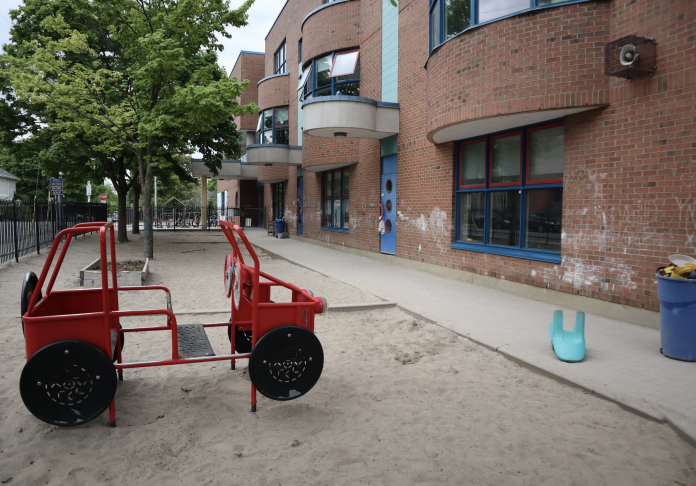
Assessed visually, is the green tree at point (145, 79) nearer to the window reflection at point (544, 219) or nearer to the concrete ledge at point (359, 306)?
the concrete ledge at point (359, 306)

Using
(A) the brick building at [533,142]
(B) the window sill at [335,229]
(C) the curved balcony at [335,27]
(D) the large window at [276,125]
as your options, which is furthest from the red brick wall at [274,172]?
(A) the brick building at [533,142]

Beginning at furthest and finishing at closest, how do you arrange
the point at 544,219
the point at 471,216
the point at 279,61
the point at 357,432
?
the point at 279,61 < the point at 471,216 < the point at 544,219 < the point at 357,432

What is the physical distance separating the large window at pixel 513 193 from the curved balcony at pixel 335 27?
25.3 feet

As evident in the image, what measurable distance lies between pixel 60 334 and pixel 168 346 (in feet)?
7.76

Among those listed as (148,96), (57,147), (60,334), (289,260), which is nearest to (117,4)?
(148,96)

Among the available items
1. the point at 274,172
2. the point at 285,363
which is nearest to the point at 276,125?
the point at 274,172

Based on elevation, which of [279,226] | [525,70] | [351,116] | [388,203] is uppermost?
[351,116]

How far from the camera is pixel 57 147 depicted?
16281 mm

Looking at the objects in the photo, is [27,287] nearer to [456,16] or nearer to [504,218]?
[504,218]

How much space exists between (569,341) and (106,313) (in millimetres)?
4634

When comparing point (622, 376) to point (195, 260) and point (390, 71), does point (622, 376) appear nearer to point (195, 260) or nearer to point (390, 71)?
point (390, 71)

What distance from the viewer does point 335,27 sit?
1633 cm

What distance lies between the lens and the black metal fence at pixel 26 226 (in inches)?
468

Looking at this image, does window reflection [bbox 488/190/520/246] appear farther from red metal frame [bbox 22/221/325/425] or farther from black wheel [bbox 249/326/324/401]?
black wheel [bbox 249/326/324/401]
